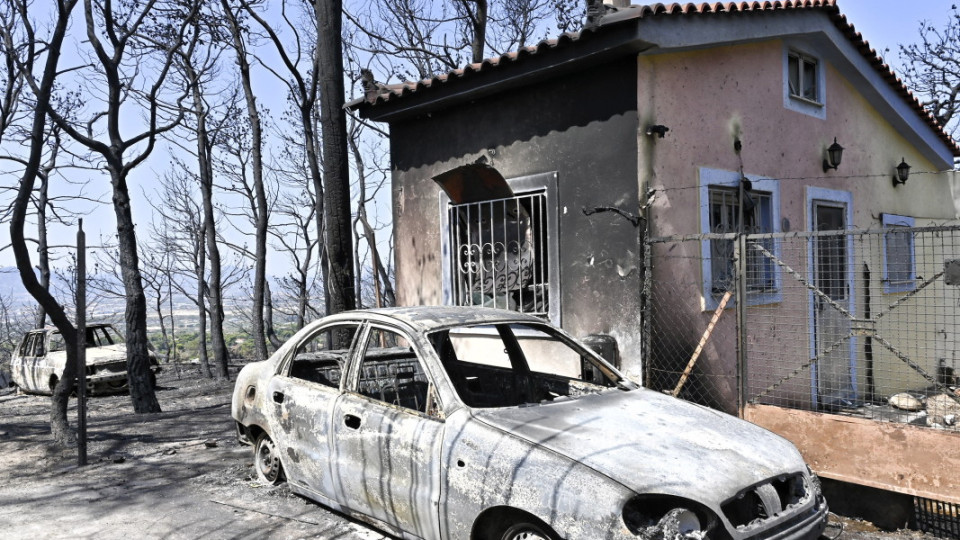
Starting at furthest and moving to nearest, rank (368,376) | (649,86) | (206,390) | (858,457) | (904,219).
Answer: (206,390)
(904,219)
(649,86)
(368,376)
(858,457)

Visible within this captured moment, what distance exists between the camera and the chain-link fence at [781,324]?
5844 mm

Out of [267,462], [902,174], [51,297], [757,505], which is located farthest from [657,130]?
[51,297]

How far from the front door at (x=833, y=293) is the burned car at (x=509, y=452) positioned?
4.72 m

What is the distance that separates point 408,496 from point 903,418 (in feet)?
21.8

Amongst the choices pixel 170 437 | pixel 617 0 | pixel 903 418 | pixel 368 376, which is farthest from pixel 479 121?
pixel 903 418

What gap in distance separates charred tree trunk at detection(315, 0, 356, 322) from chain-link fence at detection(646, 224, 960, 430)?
3.37 meters

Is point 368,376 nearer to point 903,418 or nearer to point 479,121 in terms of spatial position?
point 479,121

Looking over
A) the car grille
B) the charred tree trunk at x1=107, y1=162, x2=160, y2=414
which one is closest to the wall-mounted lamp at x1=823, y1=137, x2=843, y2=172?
the car grille

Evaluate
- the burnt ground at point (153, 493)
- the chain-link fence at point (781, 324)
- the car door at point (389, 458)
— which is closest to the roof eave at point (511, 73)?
the chain-link fence at point (781, 324)

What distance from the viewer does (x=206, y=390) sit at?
16031 mm

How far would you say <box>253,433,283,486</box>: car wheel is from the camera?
545 cm

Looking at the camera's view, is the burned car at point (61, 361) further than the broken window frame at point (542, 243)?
Yes

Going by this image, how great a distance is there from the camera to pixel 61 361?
14844 mm

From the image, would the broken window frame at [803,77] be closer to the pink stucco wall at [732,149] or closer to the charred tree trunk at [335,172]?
the pink stucco wall at [732,149]
